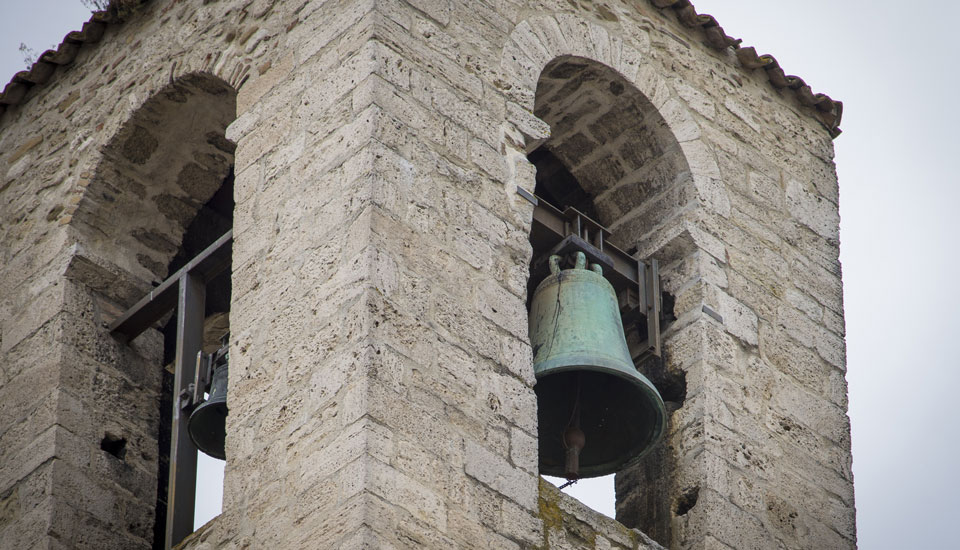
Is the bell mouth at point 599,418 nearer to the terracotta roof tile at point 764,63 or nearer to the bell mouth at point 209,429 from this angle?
the bell mouth at point 209,429

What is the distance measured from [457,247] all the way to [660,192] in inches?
56.9

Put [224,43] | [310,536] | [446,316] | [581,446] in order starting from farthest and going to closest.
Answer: [224,43], [581,446], [446,316], [310,536]

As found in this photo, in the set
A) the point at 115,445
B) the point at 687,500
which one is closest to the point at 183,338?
the point at 115,445

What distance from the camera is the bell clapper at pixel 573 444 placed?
24.3ft

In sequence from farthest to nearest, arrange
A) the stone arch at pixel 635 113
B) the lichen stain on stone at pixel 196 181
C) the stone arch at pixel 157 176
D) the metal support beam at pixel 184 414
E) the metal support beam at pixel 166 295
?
the lichen stain on stone at pixel 196 181 < the stone arch at pixel 157 176 < the stone arch at pixel 635 113 < the metal support beam at pixel 166 295 < the metal support beam at pixel 184 414

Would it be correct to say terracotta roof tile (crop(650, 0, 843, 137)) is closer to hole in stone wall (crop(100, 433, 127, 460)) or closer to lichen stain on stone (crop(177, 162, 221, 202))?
lichen stain on stone (crop(177, 162, 221, 202))

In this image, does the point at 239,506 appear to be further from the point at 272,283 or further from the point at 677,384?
the point at 677,384

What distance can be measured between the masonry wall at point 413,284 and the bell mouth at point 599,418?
17cm

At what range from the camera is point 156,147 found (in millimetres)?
8414

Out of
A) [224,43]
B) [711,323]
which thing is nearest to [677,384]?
[711,323]

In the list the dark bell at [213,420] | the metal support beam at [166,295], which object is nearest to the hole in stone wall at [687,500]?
the dark bell at [213,420]

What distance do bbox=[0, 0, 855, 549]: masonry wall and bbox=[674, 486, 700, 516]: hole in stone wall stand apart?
0.01m

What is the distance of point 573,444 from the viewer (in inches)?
293

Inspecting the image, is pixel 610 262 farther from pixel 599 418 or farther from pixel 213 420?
pixel 213 420
